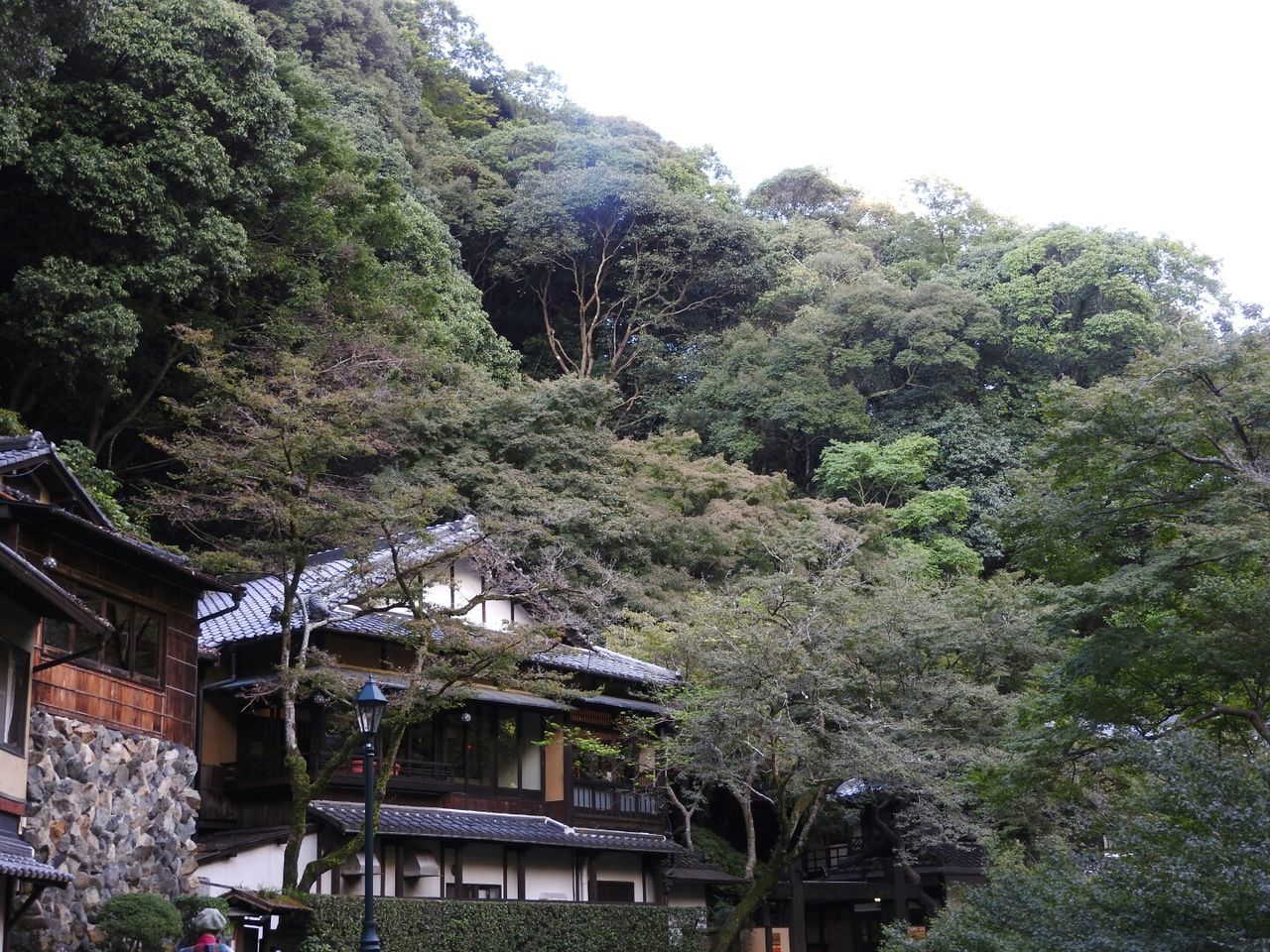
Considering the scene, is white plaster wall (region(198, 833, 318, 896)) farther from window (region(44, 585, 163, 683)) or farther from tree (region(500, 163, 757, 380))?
tree (region(500, 163, 757, 380))

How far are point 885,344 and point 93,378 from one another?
100ft

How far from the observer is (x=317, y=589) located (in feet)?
80.1

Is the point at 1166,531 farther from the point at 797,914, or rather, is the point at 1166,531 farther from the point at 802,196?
the point at 802,196

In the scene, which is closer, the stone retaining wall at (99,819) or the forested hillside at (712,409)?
the stone retaining wall at (99,819)

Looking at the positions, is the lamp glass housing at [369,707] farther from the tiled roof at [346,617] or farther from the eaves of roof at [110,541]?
the tiled roof at [346,617]

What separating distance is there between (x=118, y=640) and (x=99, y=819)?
298 cm

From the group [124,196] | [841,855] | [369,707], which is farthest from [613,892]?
[124,196]

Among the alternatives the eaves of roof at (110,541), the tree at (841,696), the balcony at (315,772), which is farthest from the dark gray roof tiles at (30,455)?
the tree at (841,696)

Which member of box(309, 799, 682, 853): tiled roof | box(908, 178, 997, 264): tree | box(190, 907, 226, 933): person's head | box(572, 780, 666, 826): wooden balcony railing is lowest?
box(190, 907, 226, 933): person's head

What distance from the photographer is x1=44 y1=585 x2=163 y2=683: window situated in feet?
60.7

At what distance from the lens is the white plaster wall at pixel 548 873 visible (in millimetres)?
27516

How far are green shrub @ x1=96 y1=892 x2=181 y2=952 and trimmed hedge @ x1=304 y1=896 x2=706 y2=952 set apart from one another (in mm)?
3794

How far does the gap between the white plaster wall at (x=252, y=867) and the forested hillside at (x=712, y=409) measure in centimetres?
579

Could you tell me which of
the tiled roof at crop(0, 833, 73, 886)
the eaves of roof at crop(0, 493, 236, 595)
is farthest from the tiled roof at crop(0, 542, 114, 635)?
the tiled roof at crop(0, 833, 73, 886)
